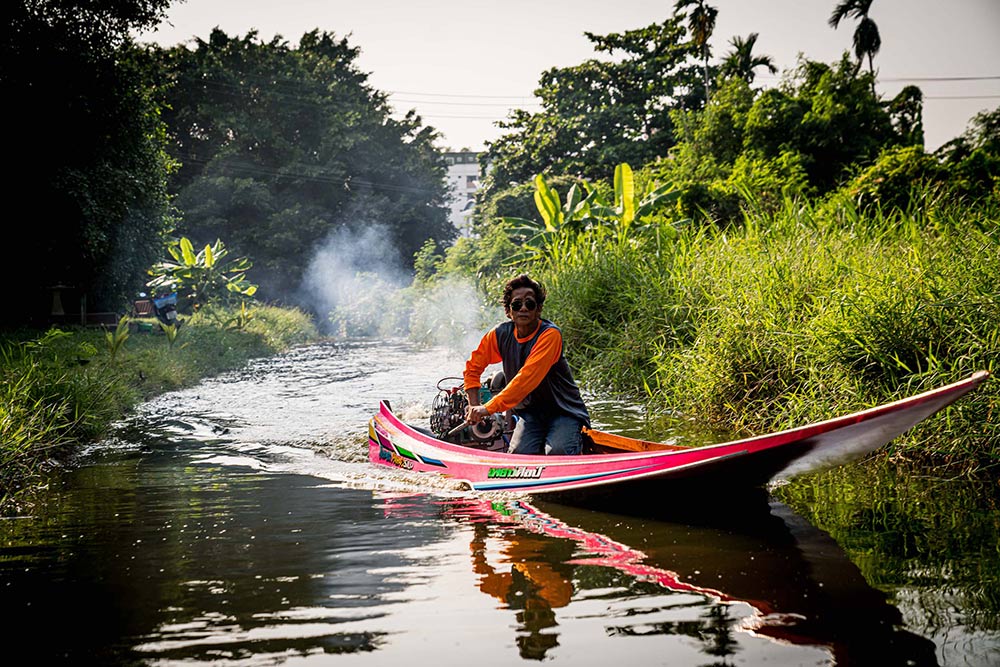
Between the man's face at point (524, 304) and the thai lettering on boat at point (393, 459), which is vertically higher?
the man's face at point (524, 304)

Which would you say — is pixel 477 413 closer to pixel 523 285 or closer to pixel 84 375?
pixel 523 285

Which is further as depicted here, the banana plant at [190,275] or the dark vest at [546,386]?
the banana plant at [190,275]

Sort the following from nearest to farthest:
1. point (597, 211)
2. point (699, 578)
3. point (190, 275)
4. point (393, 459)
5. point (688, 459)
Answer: point (699, 578) → point (688, 459) → point (393, 459) → point (597, 211) → point (190, 275)

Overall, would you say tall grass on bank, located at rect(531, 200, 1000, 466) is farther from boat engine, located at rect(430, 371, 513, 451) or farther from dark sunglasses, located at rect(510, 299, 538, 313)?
dark sunglasses, located at rect(510, 299, 538, 313)

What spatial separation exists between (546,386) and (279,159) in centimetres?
3806

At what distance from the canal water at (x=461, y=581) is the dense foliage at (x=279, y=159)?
33205 millimetres

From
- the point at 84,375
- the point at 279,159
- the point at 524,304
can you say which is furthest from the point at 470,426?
the point at 279,159

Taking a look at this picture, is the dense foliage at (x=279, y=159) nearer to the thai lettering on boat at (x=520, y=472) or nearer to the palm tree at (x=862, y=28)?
the palm tree at (x=862, y=28)

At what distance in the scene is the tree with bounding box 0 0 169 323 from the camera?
15.7 meters

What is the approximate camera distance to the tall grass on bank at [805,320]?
5898mm

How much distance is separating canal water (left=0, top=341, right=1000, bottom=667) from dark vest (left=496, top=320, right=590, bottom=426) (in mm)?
659

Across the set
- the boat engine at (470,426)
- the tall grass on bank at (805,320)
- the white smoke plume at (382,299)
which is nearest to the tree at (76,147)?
the white smoke plume at (382,299)

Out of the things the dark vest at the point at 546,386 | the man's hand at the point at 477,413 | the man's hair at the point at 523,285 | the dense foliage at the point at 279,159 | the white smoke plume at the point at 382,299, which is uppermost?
the dense foliage at the point at 279,159

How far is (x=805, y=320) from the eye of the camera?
24.3 ft
